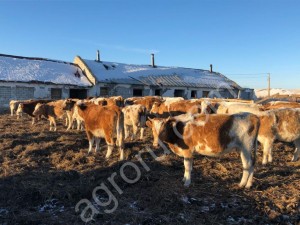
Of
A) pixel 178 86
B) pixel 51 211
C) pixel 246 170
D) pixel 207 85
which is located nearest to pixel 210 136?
pixel 246 170

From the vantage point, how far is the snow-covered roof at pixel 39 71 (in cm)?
2506

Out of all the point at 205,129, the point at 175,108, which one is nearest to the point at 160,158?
the point at 205,129

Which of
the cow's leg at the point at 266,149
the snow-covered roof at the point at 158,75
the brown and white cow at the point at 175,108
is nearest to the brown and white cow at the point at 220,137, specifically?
the cow's leg at the point at 266,149

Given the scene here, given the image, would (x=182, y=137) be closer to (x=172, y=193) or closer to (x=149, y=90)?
(x=172, y=193)

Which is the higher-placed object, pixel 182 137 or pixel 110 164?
pixel 182 137

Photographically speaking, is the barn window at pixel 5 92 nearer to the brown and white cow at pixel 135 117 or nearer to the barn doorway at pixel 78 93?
the barn doorway at pixel 78 93

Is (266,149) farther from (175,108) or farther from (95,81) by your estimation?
(95,81)

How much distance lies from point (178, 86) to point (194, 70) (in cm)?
896

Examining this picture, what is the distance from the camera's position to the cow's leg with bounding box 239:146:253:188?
20.4ft

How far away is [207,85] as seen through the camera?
36594 millimetres

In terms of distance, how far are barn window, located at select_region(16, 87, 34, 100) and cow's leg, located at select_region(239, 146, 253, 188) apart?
21991mm

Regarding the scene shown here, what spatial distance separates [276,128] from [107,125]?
190 inches

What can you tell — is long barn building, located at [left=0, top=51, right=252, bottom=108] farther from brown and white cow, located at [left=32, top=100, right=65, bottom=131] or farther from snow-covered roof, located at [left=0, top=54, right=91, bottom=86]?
brown and white cow, located at [left=32, top=100, right=65, bottom=131]

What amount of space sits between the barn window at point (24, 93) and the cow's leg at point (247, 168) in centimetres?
2199
